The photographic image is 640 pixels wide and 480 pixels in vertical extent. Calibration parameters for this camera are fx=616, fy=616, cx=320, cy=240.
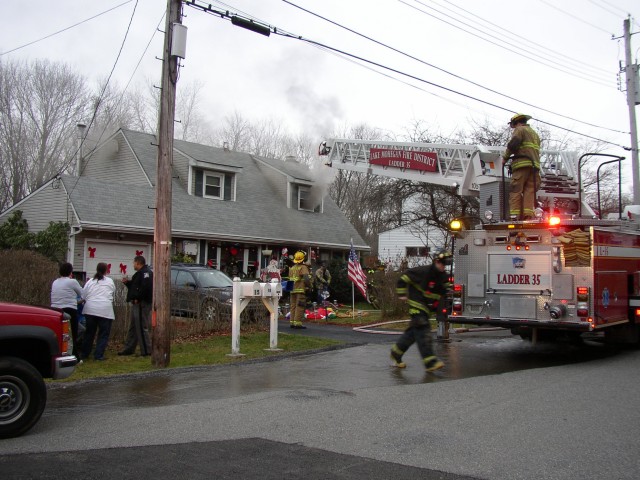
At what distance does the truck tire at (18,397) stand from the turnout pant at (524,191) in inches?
337

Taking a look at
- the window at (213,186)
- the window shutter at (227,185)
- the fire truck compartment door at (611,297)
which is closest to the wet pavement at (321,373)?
the fire truck compartment door at (611,297)

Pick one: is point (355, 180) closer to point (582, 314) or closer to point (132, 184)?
point (132, 184)

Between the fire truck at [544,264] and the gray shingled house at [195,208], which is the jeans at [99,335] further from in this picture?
the gray shingled house at [195,208]

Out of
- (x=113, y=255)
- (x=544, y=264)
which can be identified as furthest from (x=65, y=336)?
(x=113, y=255)

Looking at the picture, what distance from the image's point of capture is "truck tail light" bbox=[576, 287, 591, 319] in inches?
394

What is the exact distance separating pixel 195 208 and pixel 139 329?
11945 mm

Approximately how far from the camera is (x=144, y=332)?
10859 millimetres

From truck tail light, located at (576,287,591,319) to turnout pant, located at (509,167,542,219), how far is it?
5.71ft

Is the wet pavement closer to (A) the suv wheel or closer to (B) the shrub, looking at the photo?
(A) the suv wheel

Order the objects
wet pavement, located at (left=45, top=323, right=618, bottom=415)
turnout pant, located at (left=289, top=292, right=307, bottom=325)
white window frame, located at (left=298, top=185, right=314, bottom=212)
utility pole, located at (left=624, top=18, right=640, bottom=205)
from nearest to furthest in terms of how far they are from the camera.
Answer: wet pavement, located at (left=45, top=323, right=618, bottom=415)
turnout pant, located at (left=289, top=292, right=307, bottom=325)
utility pole, located at (left=624, top=18, right=640, bottom=205)
white window frame, located at (left=298, top=185, right=314, bottom=212)

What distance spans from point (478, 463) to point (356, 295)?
1985 centimetres

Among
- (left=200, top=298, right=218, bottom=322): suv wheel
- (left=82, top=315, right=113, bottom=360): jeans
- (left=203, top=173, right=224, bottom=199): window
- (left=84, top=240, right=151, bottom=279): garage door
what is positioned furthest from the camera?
(left=203, top=173, right=224, bottom=199): window

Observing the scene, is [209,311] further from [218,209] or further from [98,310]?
[218,209]

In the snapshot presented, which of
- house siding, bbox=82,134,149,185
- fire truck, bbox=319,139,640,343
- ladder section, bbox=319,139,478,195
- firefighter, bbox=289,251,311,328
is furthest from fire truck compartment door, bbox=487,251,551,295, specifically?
house siding, bbox=82,134,149,185
